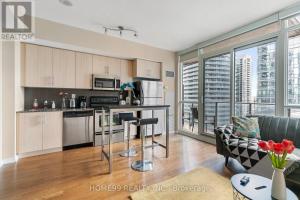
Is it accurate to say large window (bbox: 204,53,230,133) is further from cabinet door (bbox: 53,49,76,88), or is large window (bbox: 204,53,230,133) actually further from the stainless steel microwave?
cabinet door (bbox: 53,49,76,88)

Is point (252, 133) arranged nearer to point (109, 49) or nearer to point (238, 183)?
point (238, 183)

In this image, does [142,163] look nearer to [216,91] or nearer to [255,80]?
[216,91]

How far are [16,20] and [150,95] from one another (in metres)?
3.31

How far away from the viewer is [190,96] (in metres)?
4.99

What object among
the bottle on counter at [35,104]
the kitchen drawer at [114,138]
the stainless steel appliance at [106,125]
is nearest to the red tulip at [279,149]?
the stainless steel appliance at [106,125]

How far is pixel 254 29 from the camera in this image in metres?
3.24

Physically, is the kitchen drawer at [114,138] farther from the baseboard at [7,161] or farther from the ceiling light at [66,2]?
the ceiling light at [66,2]

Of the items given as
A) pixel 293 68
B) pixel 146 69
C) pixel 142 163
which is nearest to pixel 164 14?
pixel 146 69

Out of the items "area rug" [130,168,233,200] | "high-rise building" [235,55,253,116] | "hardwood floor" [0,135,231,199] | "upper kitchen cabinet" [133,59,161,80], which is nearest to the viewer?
"area rug" [130,168,233,200]

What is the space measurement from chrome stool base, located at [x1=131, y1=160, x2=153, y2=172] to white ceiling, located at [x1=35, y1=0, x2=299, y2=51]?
2.73 meters

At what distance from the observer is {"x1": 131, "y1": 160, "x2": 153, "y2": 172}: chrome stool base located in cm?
257

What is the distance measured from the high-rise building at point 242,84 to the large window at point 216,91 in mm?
210

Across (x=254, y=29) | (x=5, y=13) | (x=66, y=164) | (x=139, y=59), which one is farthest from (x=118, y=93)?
(x=254, y=29)

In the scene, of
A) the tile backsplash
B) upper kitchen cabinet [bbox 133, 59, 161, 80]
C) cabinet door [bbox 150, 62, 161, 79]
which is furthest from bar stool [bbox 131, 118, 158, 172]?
cabinet door [bbox 150, 62, 161, 79]
